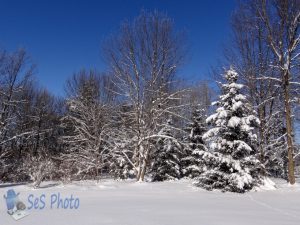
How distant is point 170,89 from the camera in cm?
2172

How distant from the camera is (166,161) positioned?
22859mm

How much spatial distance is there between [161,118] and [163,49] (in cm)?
434

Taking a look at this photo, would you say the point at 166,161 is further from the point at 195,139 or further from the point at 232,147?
the point at 232,147

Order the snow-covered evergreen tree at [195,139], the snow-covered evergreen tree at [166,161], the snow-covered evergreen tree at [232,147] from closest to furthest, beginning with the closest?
the snow-covered evergreen tree at [232,147] → the snow-covered evergreen tree at [166,161] → the snow-covered evergreen tree at [195,139]

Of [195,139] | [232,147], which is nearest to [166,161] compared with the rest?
[195,139]

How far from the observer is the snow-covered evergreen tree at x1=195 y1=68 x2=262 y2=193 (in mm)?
13547

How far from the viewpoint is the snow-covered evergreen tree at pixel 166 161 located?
900 inches

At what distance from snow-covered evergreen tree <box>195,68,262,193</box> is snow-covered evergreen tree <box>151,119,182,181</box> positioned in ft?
26.4

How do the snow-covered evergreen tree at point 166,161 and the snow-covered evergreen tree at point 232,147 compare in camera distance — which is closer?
the snow-covered evergreen tree at point 232,147

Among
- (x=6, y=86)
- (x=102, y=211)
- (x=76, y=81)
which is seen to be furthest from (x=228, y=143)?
(x=76, y=81)

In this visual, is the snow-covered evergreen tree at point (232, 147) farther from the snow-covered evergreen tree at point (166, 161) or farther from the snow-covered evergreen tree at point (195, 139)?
the snow-covered evergreen tree at point (195, 139)

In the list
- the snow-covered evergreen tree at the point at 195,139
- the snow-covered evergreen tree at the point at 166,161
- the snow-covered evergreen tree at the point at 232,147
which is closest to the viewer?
the snow-covered evergreen tree at the point at 232,147

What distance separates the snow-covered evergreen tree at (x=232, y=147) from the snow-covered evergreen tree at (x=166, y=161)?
26.4 ft

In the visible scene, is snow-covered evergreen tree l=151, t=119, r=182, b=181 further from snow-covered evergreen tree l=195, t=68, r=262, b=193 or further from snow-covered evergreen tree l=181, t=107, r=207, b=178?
snow-covered evergreen tree l=195, t=68, r=262, b=193
